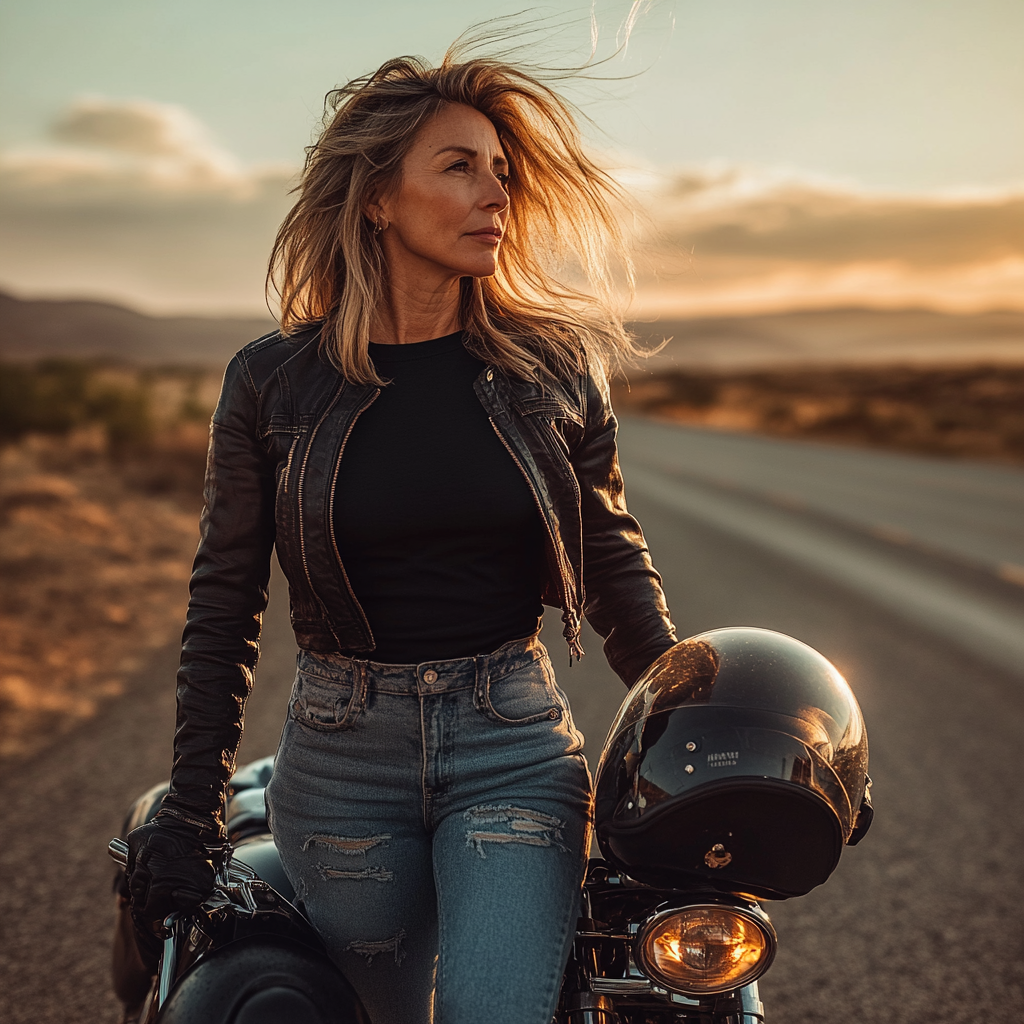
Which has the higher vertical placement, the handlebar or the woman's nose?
the woman's nose

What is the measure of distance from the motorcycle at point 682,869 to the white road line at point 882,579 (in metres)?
5.83

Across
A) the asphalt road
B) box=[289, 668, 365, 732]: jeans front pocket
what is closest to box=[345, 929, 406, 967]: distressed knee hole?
box=[289, 668, 365, 732]: jeans front pocket

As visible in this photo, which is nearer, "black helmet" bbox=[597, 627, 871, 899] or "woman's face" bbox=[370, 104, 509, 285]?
"black helmet" bbox=[597, 627, 871, 899]

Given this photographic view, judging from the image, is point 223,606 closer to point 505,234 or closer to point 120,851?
point 120,851

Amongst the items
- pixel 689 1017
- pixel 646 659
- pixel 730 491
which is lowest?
pixel 730 491

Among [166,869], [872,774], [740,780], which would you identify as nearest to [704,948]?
[740,780]

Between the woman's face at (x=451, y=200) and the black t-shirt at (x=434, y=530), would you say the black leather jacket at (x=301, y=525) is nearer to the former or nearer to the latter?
the black t-shirt at (x=434, y=530)

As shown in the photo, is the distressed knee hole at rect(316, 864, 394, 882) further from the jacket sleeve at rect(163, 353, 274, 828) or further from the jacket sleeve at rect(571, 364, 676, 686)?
the jacket sleeve at rect(571, 364, 676, 686)

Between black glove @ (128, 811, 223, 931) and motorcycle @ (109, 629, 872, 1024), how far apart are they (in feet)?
0.10

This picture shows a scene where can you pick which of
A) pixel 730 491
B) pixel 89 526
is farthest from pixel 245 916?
pixel 730 491

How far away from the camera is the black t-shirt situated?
1.88 meters

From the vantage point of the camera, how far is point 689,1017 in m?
1.65

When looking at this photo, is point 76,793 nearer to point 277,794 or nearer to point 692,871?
point 277,794

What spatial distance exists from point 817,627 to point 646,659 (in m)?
6.11
